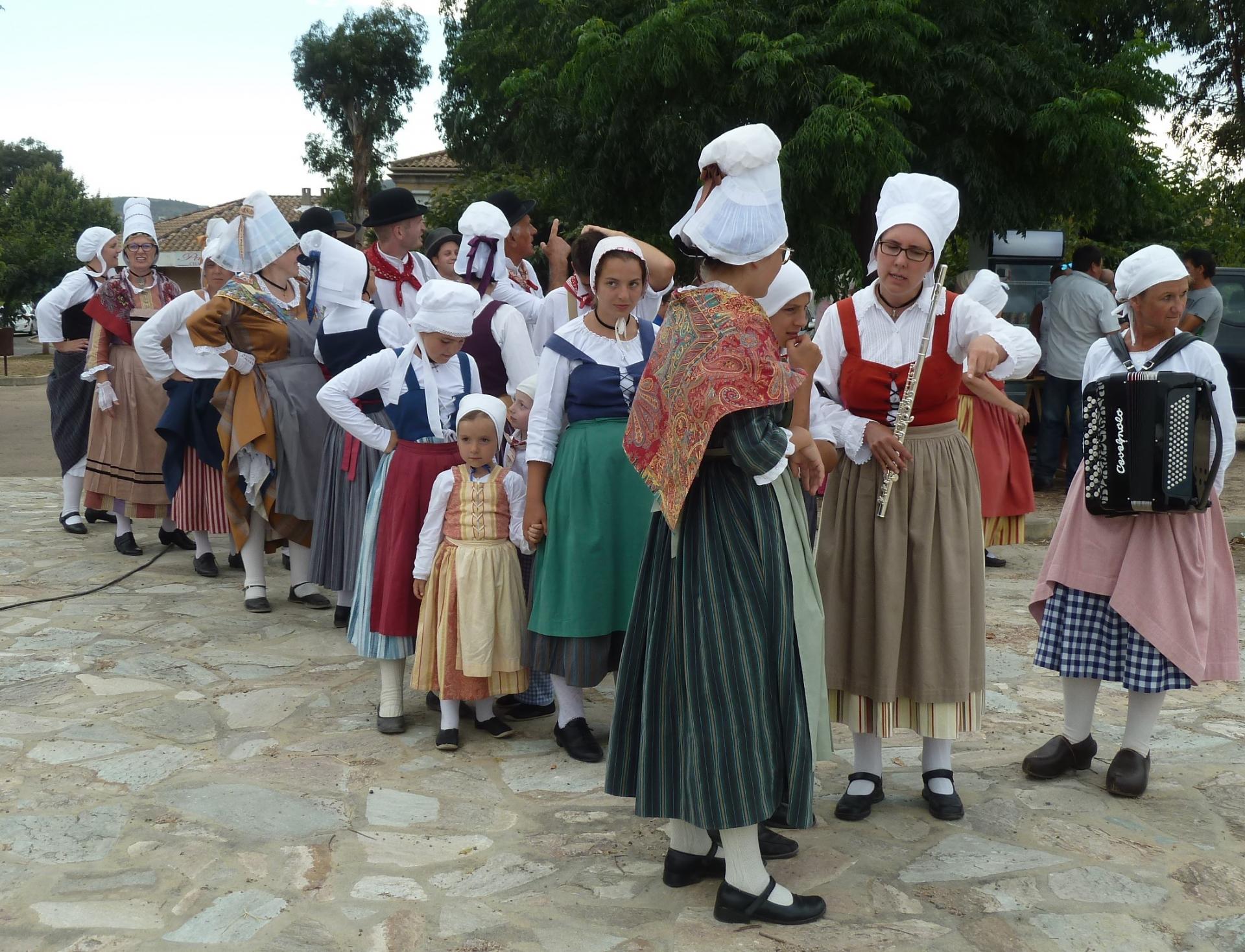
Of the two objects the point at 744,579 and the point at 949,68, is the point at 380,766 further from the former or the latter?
the point at 949,68

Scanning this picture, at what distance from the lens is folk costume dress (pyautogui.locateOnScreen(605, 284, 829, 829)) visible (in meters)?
3.04

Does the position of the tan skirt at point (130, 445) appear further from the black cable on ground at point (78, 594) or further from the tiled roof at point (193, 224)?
the tiled roof at point (193, 224)

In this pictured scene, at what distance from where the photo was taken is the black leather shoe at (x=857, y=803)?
391 centimetres

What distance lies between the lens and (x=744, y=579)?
3.14m

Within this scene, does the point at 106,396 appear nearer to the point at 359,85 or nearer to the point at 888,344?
the point at 888,344

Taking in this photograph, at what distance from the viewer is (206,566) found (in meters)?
7.54

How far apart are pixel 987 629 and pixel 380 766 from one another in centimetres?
346

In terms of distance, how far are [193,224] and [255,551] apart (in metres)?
48.7

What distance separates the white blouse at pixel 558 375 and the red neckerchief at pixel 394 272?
232 cm

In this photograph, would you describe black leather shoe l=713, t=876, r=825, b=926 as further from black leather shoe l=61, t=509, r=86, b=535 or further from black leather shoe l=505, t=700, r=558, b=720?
black leather shoe l=61, t=509, r=86, b=535

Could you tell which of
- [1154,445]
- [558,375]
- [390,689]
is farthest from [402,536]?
[1154,445]

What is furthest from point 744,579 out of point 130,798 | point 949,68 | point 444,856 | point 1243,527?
point 949,68

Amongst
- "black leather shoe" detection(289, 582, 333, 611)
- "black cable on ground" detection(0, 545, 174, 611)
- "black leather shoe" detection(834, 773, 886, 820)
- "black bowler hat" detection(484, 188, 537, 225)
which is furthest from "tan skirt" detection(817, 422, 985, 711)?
"black cable on ground" detection(0, 545, 174, 611)

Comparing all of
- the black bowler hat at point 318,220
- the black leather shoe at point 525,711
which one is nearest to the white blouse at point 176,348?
the black bowler hat at point 318,220
